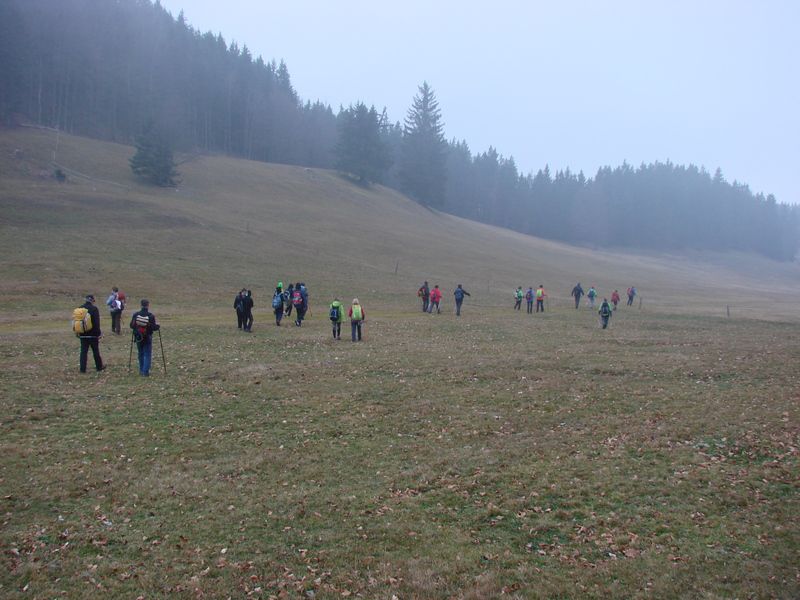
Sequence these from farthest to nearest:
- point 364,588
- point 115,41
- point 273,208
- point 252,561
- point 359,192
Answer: point 115,41
point 359,192
point 273,208
point 252,561
point 364,588

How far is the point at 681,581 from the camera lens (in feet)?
22.9

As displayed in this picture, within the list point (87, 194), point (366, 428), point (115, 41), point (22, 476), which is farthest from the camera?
point (115, 41)

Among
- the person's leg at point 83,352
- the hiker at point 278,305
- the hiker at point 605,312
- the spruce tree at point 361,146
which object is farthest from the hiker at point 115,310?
the spruce tree at point 361,146

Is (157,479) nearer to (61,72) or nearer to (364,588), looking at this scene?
(364,588)

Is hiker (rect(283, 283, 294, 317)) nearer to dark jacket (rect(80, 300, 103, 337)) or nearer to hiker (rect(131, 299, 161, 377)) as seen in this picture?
hiker (rect(131, 299, 161, 377))

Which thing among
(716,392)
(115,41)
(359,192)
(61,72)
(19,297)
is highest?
(115,41)

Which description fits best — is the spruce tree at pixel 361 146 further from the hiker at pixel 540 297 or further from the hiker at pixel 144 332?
the hiker at pixel 144 332

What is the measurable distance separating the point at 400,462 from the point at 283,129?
382ft

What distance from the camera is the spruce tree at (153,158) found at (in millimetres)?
69562

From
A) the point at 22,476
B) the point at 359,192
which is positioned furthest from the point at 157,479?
the point at 359,192

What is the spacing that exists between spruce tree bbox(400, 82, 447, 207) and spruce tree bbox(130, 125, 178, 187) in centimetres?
5052

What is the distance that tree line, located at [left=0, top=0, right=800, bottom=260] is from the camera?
89.2 meters

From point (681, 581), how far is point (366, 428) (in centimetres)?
726

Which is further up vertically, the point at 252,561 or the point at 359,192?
the point at 359,192
